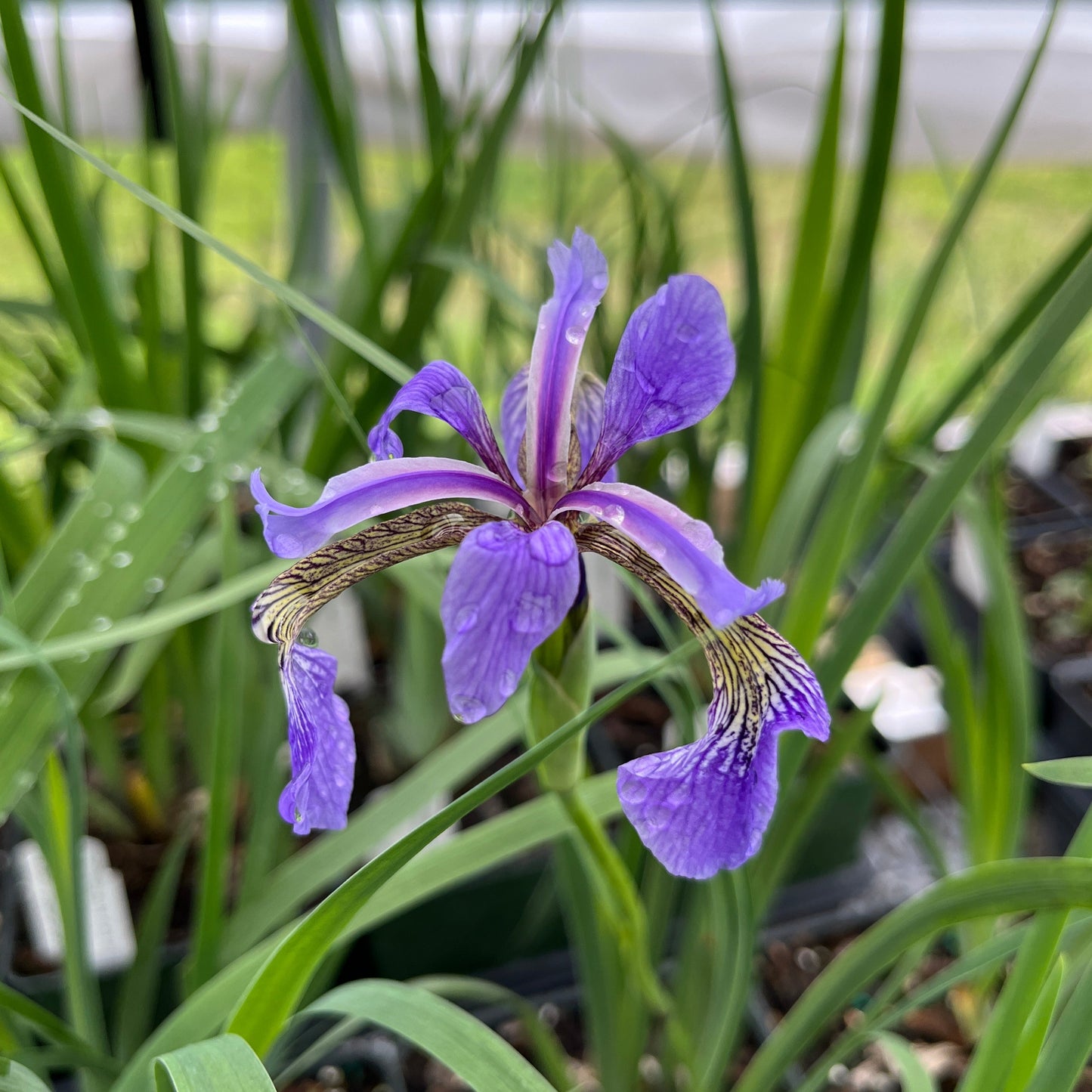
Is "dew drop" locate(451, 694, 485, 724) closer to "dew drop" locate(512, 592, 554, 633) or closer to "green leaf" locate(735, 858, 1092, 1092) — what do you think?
"dew drop" locate(512, 592, 554, 633)

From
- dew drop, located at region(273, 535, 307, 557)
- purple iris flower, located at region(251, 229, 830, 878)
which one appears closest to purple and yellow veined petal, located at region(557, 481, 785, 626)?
purple iris flower, located at region(251, 229, 830, 878)

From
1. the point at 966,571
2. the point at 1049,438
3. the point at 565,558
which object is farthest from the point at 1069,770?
the point at 1049,438

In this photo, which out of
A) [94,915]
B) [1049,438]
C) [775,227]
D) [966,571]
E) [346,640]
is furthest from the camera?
[775,227]

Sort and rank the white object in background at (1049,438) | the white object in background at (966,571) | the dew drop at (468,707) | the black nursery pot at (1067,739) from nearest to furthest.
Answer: the dew drop at (468,707), the black nursery pot at (1067,739), the white object in background at (966,571), the white object in background at (1049,438)

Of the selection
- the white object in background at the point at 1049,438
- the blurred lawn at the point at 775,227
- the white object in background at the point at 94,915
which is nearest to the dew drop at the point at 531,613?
the white object in background at the point at 94,915

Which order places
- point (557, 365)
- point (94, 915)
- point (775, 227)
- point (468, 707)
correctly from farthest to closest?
point (775, 227) → point (94, 915) → point (557, 365) → point (468, 707)

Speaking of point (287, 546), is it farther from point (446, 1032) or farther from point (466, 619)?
point (446, 1032)

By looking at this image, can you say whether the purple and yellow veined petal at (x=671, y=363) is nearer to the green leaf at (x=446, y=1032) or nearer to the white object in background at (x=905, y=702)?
the green leaf at (x=446, y=1032)
